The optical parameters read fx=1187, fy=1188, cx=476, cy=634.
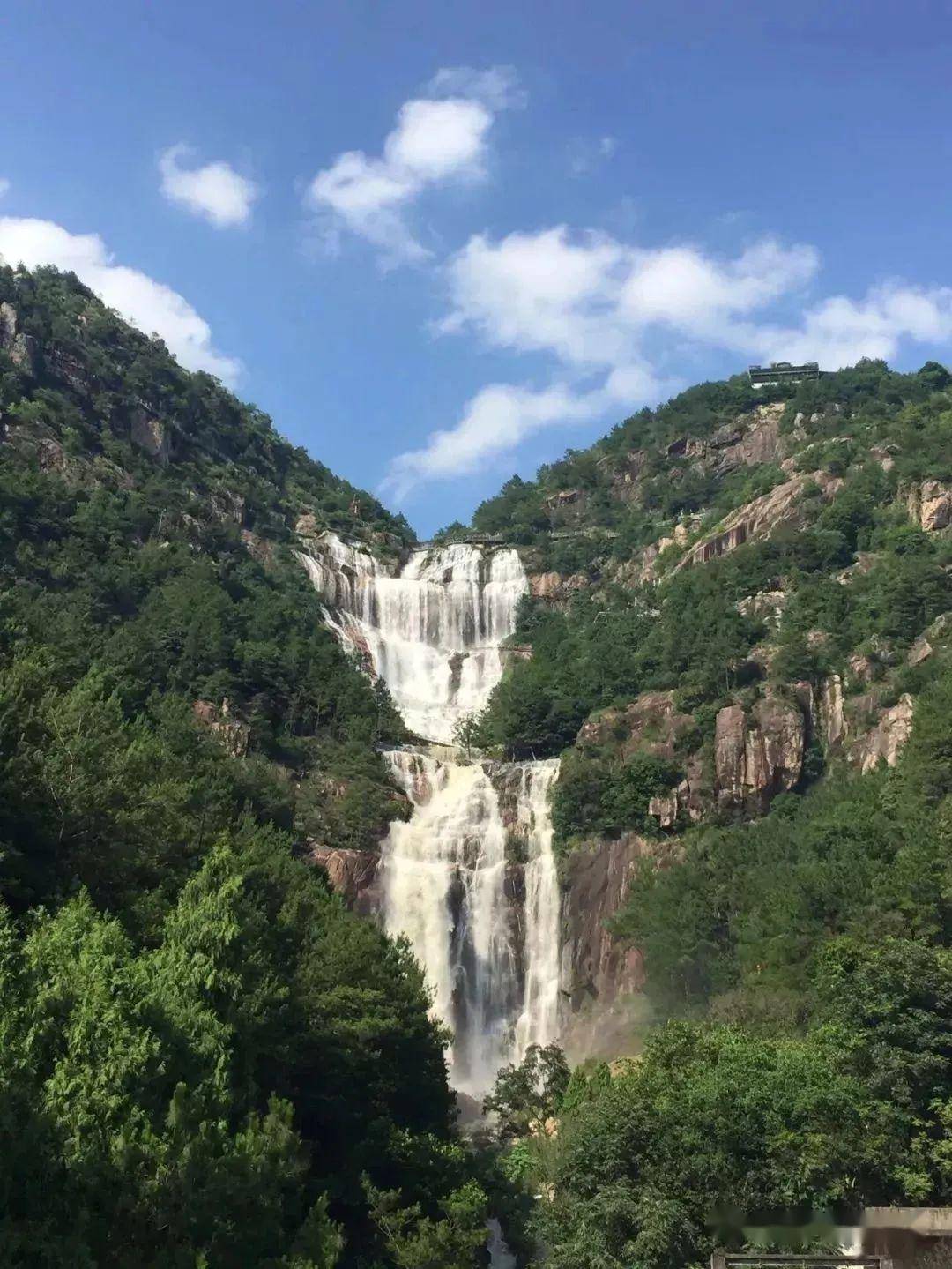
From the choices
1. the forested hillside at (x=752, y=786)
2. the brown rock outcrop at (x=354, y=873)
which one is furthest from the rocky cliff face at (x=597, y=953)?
the brown rock outcrop at (x=354, y=873)

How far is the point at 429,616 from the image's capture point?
82.4 m

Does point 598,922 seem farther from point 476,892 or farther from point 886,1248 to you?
point 886,1248

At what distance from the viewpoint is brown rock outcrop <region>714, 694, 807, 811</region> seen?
53.0m

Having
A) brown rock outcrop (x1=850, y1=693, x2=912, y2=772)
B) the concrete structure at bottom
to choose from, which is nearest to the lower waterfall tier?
brown rock outcrop (x1=850, y1=693, x2=912, y2=772)

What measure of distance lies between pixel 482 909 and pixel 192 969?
32.6m

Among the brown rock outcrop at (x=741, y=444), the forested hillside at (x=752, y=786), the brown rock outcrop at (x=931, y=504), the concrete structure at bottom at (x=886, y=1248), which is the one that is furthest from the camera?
the brown rock outcrop at (x=741, y=444)

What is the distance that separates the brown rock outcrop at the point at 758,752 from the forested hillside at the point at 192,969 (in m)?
15.3

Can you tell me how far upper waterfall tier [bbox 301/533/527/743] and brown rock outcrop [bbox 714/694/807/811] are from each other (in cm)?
1966

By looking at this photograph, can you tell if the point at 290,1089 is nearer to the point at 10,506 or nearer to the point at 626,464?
→ the point at 10,506

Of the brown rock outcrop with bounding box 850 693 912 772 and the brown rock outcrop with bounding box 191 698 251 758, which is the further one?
the brown rock outcrop with bounding box 191 698 251 758

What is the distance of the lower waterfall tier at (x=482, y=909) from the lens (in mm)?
47625

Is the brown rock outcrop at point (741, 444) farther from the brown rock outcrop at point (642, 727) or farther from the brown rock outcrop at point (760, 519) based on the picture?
the brown rock outcrop at point (642, 727)

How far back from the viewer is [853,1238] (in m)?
18.9

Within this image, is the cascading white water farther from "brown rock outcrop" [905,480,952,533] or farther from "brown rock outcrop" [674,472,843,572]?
"brown rock outcrop" [905,480,952,533]
